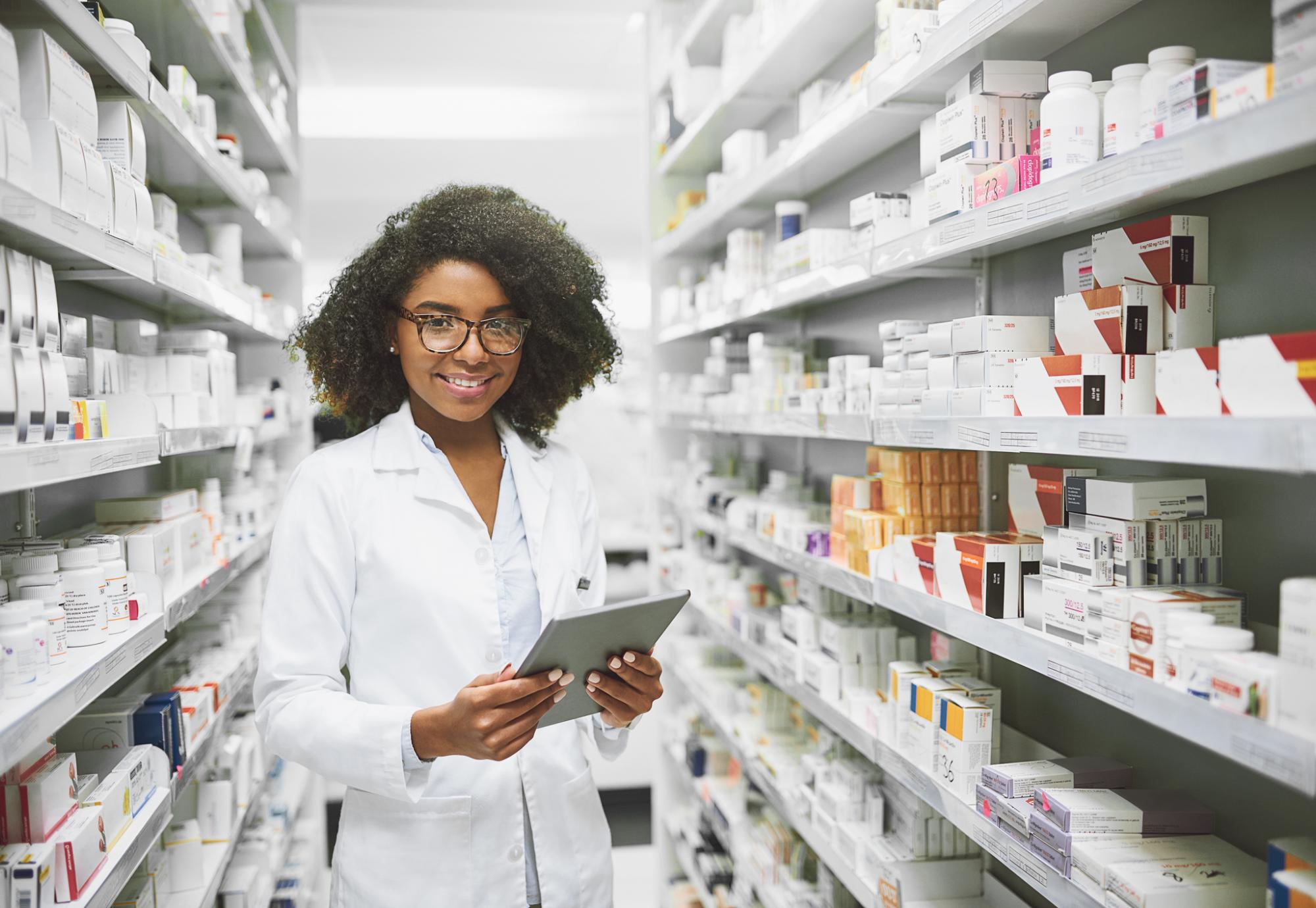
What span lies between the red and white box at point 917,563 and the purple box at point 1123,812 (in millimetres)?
444

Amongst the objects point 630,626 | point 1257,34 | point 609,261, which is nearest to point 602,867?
point 630,626

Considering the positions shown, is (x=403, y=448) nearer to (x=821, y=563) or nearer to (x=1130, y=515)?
(x=821, y=563)

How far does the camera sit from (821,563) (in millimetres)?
2316

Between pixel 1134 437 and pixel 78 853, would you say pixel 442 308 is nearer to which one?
pixel 78 853

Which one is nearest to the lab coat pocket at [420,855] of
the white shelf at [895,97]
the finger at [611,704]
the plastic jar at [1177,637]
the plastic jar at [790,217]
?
the finger at [611,704]

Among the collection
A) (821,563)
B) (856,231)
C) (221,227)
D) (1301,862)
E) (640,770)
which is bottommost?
(640,770)

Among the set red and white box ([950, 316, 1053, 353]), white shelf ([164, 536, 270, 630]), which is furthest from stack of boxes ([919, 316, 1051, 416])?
white shelf ([164, 536, 270, 630])

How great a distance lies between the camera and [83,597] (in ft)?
5.33

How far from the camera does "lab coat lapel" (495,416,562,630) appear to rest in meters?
1.90

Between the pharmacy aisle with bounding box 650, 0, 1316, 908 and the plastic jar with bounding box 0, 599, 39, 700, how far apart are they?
59.5 inches

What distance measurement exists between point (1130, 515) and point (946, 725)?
0.62 m

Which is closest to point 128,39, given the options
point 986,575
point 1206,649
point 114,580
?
point 114,580

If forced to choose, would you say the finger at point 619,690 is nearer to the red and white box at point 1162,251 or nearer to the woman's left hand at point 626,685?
the woman's left hand at point 626,685

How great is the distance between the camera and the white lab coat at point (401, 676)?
1.67m
